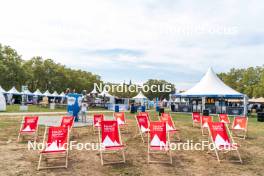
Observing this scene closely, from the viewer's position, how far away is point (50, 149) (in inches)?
273

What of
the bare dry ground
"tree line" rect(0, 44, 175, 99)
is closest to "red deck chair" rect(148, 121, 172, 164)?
the bare dry ground

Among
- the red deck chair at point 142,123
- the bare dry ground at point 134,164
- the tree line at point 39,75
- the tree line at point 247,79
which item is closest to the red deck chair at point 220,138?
the bare dry ground at point 134,164

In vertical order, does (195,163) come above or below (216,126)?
below

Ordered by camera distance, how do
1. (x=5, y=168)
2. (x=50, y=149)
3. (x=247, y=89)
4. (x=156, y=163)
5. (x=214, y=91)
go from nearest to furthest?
(x=5, y=168)
(x=50, y=149)
(x=156, y=163)
(x=214, y=91)
(x=247, y=89)

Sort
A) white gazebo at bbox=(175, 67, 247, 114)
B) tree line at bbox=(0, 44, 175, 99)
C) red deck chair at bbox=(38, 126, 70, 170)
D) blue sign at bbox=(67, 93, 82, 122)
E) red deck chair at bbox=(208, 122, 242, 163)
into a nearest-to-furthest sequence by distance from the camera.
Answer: red deck chair at bbox=(38, 126, 70, 170) < red deck chair at bbox=(208, 122, 242, 163) < blue sign at bbox=(67, 93, 82, 122) < white gazebo at bbox=(175, 67, 247, 114) < tree line at bbox=(0, 44, 175, 99)

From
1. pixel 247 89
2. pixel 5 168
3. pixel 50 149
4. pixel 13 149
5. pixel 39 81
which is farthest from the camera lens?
pixel 247 89

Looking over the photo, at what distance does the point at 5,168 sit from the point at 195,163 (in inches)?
171

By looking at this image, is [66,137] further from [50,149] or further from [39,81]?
[39,81]

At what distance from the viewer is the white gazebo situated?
27875mm

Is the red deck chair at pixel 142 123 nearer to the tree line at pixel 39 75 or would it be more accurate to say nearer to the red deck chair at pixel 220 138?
the red deck chair at pixel 220 138

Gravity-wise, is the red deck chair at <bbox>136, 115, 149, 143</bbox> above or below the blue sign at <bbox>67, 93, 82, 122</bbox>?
below

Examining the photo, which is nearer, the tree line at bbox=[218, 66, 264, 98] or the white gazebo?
A: the white gazebo

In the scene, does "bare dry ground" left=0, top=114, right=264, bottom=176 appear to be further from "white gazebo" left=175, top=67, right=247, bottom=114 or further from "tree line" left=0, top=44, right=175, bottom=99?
"tree line" left=0, top=44, right=175, bottom=99

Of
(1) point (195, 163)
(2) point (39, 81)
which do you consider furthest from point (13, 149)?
(2) point (39, 81)
